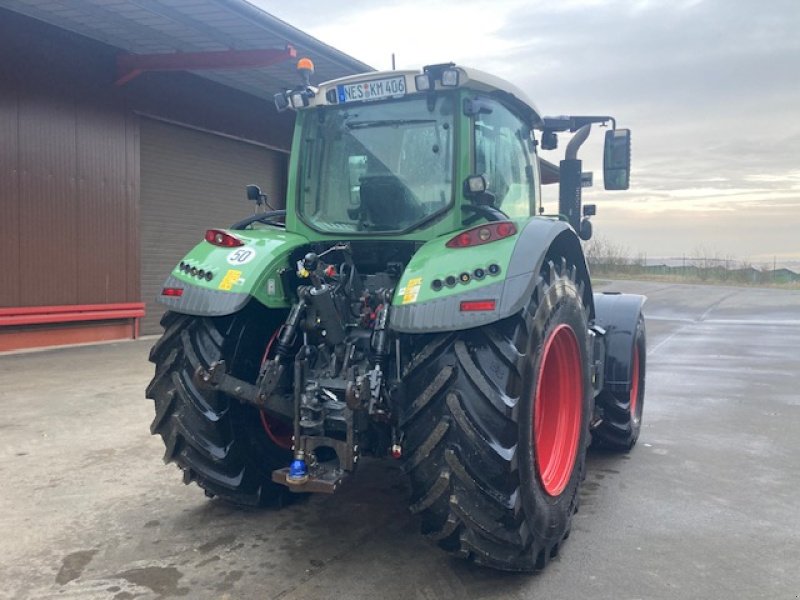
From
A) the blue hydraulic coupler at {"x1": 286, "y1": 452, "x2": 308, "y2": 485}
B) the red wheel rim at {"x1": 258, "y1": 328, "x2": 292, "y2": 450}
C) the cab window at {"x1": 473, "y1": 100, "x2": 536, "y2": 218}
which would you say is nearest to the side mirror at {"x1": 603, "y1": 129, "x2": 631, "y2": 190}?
the cab window at {"x1": 473, "y1": 100, "x2": 536, "y2": 218}

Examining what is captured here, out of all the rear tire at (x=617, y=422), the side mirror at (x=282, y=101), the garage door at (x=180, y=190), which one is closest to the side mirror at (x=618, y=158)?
the rear tire at (x=617, y=422)

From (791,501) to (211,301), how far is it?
12.1ft

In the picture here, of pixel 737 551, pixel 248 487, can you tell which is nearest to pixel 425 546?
pixel 248 487

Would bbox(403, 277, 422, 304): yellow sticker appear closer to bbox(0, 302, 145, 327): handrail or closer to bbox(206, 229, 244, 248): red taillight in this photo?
bbox(206, 229, 244, 248): red taillight

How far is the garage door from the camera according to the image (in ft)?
40.2

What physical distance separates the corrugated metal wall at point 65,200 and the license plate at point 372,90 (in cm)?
760

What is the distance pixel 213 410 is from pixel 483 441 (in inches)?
57.5

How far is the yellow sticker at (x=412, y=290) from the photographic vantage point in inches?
123

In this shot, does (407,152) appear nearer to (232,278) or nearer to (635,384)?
(232,278)

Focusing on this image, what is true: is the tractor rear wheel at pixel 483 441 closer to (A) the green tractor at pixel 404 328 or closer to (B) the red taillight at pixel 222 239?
(A) the green tractor at pixel 404 328

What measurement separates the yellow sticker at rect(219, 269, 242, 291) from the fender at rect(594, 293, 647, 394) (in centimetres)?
261

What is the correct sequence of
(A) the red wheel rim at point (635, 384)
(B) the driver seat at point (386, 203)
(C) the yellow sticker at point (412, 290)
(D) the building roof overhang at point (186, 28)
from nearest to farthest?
(C) the yellow sticker at point (412, 290)
(B) the driver seat at point (386, 203)
(A) the red wheel rim at point (635, 384)
(D) the building roof overhang at point (186, 28)

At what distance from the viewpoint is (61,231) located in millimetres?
10531

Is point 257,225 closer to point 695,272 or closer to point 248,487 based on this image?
point 248,487
